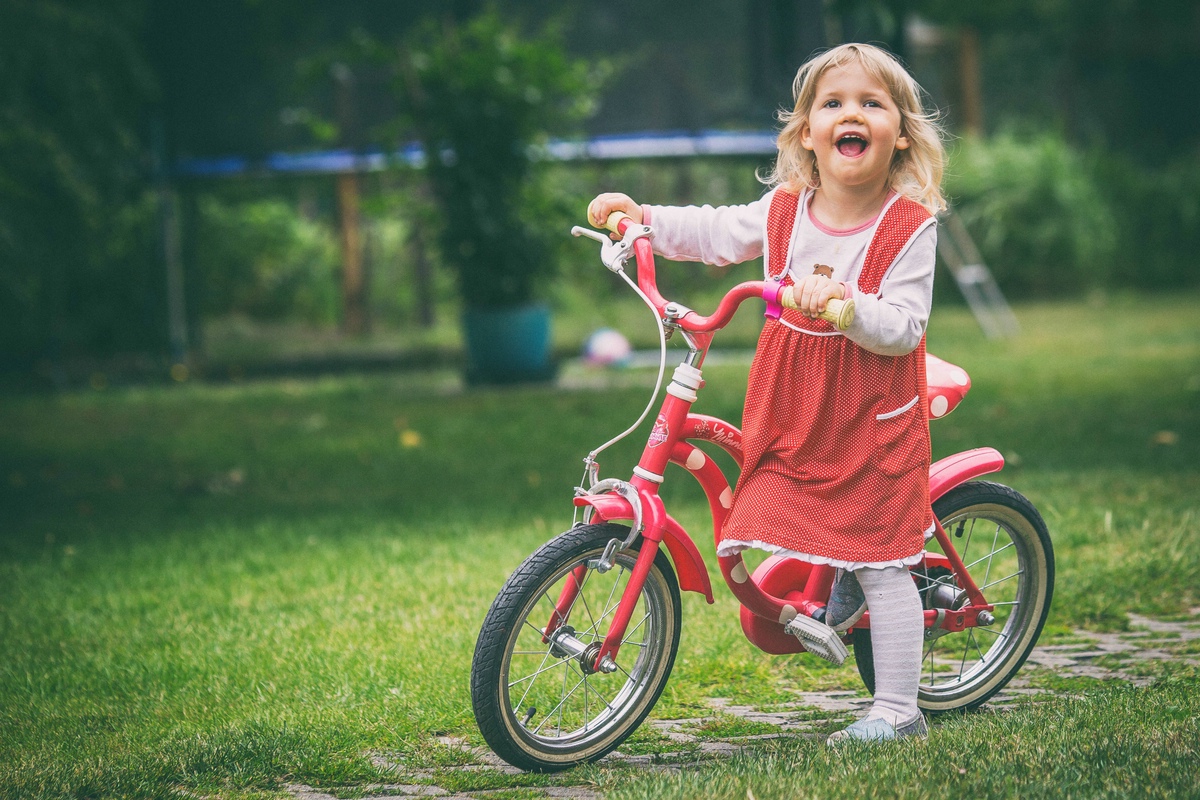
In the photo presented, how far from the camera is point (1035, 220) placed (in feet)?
55.6

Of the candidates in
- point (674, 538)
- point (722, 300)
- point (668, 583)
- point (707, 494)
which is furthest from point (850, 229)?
point (668, 583)

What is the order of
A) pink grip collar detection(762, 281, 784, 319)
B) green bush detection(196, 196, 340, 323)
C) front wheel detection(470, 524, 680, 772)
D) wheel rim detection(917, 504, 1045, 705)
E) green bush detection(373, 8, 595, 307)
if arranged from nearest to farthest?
pink grip collar detection(762, 281, 784, 319) → front wheel detection(470, 524, 680, 772) → wheel rim detection(917, 504, 1045, 705) → green bush detection(373, 8, 595, 307) → green bush detection(196, 196, 340, 323)

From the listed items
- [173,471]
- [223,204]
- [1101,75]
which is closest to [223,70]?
[223,204]

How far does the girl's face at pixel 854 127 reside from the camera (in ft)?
9.78

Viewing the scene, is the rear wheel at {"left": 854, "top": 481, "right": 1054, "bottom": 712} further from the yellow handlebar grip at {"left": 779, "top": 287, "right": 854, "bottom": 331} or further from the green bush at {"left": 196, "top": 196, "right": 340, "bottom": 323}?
the green bush at {"left": 196, "top": 196, "right": 340, "bottom": 323}

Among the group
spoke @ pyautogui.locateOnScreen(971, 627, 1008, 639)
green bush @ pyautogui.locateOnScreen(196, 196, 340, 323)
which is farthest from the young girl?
green bush @ pyautogui.locateOnScreen(196, 196, 340, 323)

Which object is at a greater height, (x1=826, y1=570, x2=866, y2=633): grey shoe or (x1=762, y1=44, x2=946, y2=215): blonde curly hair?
(x1=762, y1=44, x2=946, y2=215): blonde curly hair

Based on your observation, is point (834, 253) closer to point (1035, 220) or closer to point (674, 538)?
point (674, 538)

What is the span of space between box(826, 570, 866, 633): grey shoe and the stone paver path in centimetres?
34

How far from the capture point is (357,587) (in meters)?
4.81

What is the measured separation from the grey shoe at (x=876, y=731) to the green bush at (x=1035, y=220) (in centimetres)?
1450

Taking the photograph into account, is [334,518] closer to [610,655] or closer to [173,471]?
[173,471]

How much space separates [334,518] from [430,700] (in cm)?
256

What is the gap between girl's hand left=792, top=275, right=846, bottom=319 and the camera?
8.67 ft
